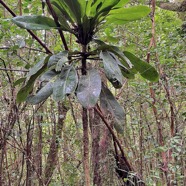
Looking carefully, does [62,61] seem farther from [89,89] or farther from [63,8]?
[63,8]

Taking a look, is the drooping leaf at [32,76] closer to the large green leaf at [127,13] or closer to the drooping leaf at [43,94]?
the drooping leaf at [43,94]

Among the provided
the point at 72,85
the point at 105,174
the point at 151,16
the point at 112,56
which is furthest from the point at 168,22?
the point at 72,85

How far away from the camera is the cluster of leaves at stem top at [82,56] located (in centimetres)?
86

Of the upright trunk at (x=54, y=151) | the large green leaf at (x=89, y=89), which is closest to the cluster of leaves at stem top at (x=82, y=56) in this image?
the large green leaf at (x=89, y=89)

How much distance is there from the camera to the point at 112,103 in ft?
3.21

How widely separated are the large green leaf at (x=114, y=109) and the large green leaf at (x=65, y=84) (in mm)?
164

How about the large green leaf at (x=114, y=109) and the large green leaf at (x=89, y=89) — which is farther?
the large green leaf at (x=114, y=109)

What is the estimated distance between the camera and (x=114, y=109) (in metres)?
0.96

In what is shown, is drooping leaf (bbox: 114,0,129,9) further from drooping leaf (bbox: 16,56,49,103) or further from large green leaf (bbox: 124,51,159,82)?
drooping leaf (bbox: 16,56,49,103)

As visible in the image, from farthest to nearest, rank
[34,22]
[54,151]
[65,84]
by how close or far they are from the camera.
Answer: [54,151]
[34,22]
[65,84]

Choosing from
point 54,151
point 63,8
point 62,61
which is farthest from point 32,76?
point 54,151

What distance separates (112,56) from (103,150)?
1.59 m

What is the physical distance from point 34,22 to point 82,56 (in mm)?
211

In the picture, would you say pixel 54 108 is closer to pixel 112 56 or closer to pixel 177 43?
pixel 177 43
